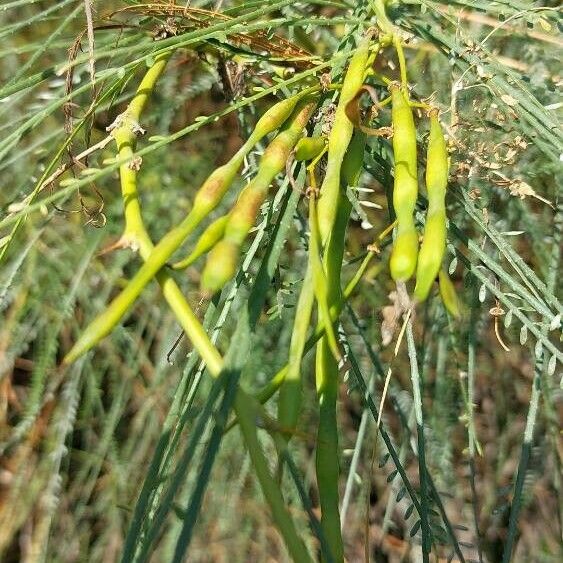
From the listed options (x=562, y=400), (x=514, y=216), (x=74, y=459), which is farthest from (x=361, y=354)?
(x=74, y=459)

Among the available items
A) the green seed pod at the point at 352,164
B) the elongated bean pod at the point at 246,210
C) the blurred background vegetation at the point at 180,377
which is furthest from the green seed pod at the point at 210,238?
the blurred background vegetation at the point at 180,377

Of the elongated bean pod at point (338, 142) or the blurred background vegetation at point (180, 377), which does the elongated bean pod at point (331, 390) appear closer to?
the elongated bean pod at point (338, 142)

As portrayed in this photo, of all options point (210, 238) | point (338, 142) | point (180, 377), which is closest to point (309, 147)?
point (338, 142)

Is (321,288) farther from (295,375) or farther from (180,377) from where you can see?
(180,377)

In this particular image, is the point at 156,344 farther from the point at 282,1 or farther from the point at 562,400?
the point at 282,1

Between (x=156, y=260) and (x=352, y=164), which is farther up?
(x=352, y=164)

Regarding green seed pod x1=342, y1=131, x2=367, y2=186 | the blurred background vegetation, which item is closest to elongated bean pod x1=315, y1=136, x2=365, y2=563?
green seed pod x1=342, y1=131, x2=367, y2=186
